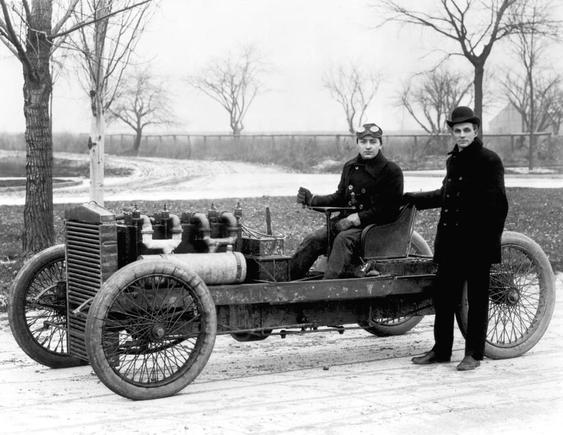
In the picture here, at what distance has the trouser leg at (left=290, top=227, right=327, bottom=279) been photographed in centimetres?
670

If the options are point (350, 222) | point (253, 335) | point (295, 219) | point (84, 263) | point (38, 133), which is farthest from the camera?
point (295, 219)

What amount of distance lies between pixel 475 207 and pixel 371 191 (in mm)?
771

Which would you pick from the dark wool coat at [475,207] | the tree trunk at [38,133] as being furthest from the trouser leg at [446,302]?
the tree trunk at [38,133]

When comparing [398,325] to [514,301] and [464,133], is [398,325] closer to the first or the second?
[514,301]

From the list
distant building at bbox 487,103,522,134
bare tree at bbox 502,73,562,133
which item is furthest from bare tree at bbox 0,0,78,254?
distant building at bbox 487,103,522,134

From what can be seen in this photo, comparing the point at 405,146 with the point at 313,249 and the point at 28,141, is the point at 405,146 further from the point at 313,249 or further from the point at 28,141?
the point at 313,249

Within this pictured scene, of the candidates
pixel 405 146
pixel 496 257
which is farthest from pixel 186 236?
pixel 405 146

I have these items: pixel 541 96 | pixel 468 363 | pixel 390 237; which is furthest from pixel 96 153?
pixel 541 96

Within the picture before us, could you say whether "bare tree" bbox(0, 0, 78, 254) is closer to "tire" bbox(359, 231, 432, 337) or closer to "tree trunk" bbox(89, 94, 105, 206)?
"tree trunk" bbox(89, 94, 105, 206)

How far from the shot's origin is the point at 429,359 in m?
6.50

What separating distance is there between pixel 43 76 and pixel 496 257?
6.70 metres

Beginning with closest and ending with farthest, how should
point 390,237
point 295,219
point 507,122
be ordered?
1. point 390,237
2. point 295,219
3. point 507,122

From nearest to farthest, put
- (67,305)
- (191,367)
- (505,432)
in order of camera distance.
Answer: (505,432) → (191,367) → (67,305)

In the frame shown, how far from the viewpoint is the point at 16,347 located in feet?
23.1
